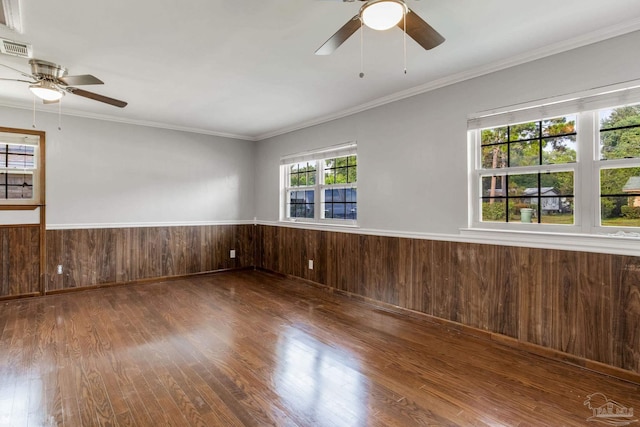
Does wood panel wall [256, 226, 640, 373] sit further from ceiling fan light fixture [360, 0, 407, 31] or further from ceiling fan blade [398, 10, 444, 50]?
ceiling fan light fixture [360, 0, 407, 31]

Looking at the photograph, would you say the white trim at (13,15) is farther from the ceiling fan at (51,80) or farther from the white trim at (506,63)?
the white trim at (506,63)

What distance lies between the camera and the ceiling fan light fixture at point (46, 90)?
317 cm

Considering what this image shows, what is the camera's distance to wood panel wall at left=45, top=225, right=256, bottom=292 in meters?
4.74

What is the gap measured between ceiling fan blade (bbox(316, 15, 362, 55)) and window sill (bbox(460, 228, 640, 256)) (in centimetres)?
220

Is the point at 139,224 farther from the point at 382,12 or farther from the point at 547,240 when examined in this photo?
the point at 547,240

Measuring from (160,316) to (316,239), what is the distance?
2356mm

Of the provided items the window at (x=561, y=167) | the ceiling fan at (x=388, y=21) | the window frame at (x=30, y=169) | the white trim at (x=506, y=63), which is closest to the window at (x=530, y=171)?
the window at (x=561, y=167)

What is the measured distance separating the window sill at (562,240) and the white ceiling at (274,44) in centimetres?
151

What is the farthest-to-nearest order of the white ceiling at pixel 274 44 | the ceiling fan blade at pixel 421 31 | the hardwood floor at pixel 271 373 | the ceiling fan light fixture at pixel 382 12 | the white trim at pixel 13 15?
the white ceiling at pixel 274 44 → the white trim at pixel 13 15 → the hardwood floor at pixel 271 373 → the ceiling fan blade at pixel 421 31 → the ceiling fan light fixture at pixel 382 12

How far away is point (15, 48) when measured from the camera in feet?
9.00

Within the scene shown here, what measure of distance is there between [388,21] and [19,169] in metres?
5.20

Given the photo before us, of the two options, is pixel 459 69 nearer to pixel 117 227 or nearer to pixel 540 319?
pixel 540 319

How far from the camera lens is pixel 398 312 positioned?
3879 mm

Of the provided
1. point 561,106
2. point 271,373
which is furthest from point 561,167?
point 271,373
